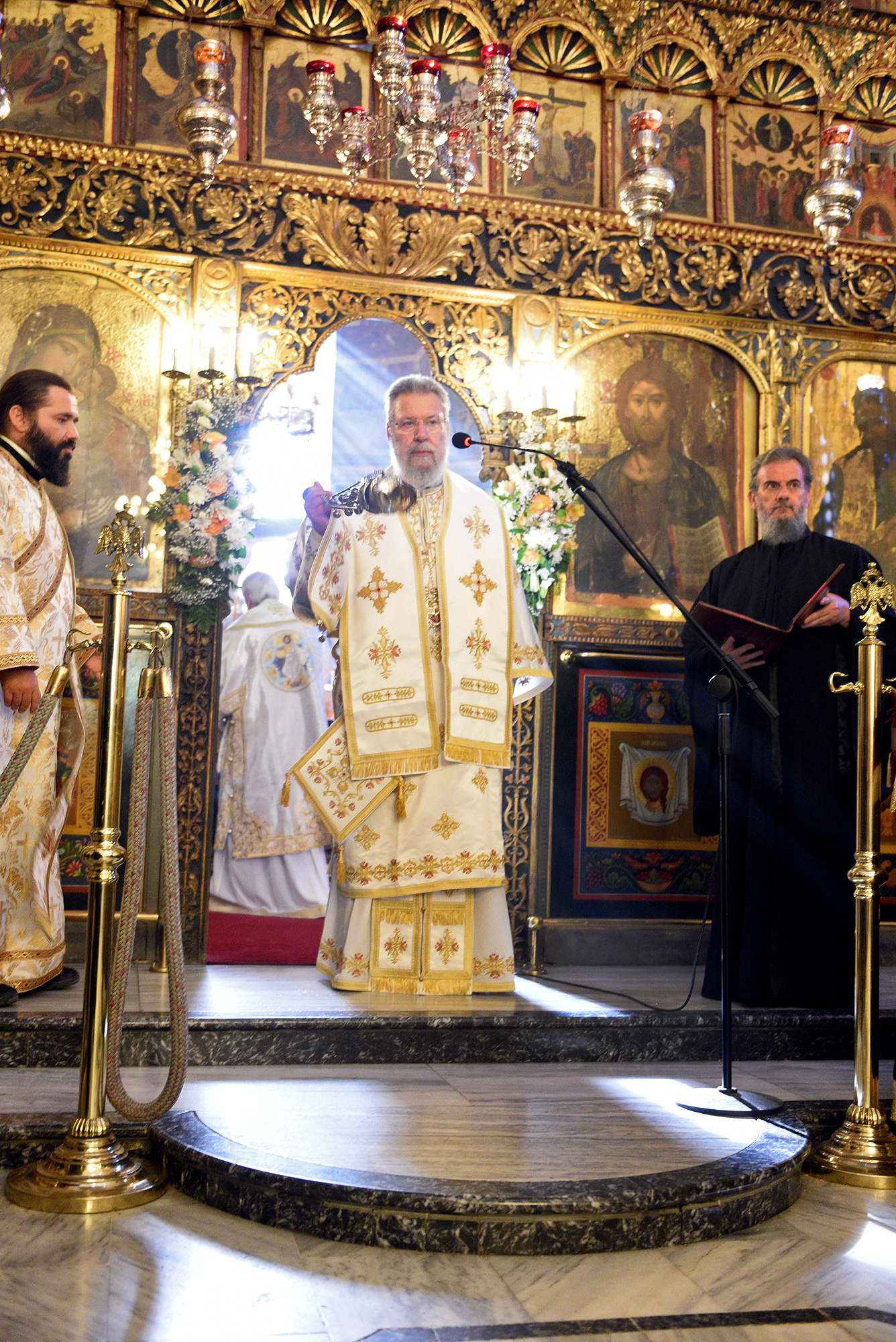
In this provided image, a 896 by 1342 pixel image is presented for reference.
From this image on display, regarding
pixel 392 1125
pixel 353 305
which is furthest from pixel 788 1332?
pixel 353 305

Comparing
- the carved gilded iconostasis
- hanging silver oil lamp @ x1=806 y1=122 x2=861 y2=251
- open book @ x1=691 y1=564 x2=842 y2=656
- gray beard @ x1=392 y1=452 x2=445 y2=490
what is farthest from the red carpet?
hanging silver oil lamp @ x1=806 y1=122 x2=861 y2=251

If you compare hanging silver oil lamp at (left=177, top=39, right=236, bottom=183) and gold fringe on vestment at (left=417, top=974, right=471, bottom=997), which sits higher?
hanging silver oil lamp at (left=177, top=39, right=236, bottom=183)

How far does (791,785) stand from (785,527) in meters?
1.27

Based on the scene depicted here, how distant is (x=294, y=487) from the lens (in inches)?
429

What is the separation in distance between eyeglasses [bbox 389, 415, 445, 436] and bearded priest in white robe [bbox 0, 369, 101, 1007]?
4.79 ft

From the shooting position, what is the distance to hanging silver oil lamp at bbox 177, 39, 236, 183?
17.9ft

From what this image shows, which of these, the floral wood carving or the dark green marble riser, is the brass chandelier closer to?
the floral wood carving

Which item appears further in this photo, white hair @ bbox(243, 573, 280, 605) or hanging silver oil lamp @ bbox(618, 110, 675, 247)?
white hair @ bbox(243, 573, 280, 605)

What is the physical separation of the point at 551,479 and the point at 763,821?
2.14 meters

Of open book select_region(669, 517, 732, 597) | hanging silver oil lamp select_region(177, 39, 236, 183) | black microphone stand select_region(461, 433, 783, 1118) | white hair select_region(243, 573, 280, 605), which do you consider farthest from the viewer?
white hair select_region(243, 573, 280, 605)

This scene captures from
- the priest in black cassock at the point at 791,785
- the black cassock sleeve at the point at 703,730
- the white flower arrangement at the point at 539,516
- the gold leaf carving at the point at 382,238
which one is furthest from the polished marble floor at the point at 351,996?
the gold leaf carving at the point at 382,238

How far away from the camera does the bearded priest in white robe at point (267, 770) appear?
8102mm

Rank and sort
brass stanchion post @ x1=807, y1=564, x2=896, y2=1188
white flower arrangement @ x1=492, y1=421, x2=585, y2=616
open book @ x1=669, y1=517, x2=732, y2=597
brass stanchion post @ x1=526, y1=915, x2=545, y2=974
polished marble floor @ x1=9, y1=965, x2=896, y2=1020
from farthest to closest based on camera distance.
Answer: open book @ x1=669, y1=517, x2=732, y2=597, white flower arrangement @ x1=492, y1=421, x2=585, y2=616, brass stanchion post @ x1=526, y1=915, x2=545, y2=974, polished marble floor @ x1=9, y1=965, x2=896, y2=1020, brass stanchion post @ x1=807, y1=564, x2=896, y2=1188

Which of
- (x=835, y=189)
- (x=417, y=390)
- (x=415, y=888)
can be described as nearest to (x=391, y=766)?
(x=415, y=888)
